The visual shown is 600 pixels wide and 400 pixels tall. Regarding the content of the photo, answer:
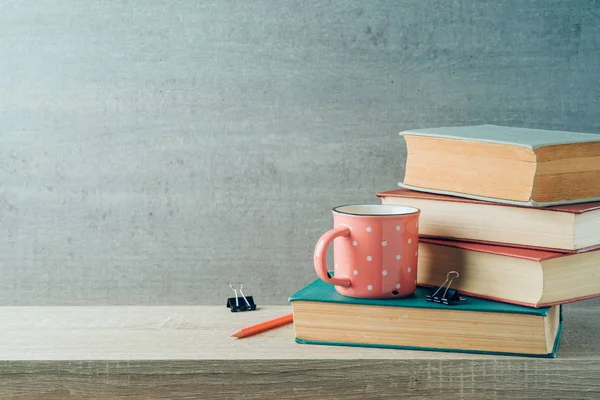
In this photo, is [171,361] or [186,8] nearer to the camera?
[171,361]

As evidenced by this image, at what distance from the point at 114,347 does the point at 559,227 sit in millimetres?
538

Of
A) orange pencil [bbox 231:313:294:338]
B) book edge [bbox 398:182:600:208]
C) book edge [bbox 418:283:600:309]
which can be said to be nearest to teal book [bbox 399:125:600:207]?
book edge [bbox 398:182:600:208]

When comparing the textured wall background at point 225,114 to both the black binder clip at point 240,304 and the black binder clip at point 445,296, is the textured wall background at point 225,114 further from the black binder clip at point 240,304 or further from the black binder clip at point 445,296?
the black binder clip at point 445,296

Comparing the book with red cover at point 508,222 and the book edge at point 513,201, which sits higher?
the book edge at point 513,201

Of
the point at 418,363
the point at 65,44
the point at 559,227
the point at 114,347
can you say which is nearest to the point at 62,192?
the point at 65,44

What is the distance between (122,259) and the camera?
1.14 m

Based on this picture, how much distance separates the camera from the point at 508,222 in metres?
0.86

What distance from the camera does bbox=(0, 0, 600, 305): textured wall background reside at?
3.59ft

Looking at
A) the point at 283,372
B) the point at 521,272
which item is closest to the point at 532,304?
Answer: the point at 521,272

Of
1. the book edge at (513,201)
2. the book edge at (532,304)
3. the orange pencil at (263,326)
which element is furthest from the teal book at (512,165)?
the orange pencil at (263,326)

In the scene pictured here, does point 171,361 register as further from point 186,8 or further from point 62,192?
point 186,8

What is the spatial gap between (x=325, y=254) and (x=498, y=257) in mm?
199

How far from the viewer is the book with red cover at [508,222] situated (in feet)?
2.71

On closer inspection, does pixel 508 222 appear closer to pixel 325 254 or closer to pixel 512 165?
pixel 512 165
